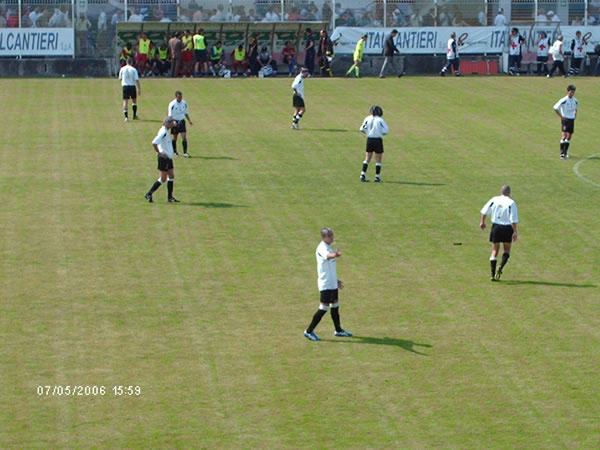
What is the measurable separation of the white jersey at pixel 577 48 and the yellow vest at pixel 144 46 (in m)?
21.8

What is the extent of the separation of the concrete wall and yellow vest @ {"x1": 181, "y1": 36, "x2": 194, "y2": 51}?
4.05m

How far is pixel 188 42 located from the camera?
53.4 m

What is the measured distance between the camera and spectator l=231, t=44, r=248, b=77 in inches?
2159

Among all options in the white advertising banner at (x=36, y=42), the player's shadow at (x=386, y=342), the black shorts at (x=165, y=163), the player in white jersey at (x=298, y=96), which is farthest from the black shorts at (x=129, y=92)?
the player's shadow at (x=386, y=342)

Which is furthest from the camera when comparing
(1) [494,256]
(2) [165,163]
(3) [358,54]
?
(3) [358,54]

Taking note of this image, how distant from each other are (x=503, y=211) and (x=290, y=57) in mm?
35540

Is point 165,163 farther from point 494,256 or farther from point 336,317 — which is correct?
point 336,317

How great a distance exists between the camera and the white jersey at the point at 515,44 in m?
54.7

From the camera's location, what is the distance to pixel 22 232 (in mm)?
25922

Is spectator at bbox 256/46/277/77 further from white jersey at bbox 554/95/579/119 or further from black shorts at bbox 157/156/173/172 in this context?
black shorts at bbox 157/156/173/172

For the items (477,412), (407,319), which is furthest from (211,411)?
(407,319)

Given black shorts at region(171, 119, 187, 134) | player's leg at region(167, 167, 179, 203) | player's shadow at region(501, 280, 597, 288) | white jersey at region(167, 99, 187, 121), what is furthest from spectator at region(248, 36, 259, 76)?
player's shadow at region(501, 280, 597, 288)

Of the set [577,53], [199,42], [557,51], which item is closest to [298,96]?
[199,42]

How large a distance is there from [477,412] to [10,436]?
656cm
